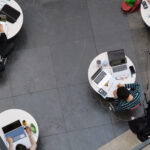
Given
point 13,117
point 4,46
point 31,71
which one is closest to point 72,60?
point 31,71

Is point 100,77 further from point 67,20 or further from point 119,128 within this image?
point 67,20

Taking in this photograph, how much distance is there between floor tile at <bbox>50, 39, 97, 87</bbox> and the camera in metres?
6.21

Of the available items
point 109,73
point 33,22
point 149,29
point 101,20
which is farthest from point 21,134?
point 149,29

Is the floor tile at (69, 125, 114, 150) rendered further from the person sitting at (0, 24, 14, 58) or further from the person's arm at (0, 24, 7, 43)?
the person's arm at (0, 24, 7, 43)

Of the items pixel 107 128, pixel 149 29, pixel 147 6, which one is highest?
pixel 147 6

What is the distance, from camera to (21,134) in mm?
5121

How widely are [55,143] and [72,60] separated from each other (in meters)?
1.67

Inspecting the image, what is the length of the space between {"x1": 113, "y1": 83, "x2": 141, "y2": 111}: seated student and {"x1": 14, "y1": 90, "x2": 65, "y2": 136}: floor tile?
1.14m

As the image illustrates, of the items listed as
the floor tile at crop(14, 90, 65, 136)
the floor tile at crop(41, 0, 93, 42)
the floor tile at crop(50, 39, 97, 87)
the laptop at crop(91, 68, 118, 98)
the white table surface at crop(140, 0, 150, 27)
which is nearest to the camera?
the laptop at crop(91, 68, 118, 98)

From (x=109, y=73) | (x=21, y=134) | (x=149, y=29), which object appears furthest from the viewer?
(x=149, y=29)

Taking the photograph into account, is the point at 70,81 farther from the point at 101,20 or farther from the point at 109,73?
the point at 101,20

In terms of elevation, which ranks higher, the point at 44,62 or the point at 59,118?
the point at 44,62

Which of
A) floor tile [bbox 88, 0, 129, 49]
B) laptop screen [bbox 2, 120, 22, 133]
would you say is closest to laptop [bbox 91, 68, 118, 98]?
floor tile [bbox 88, 0, 129, 49]

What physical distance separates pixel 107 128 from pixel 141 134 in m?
0.81
